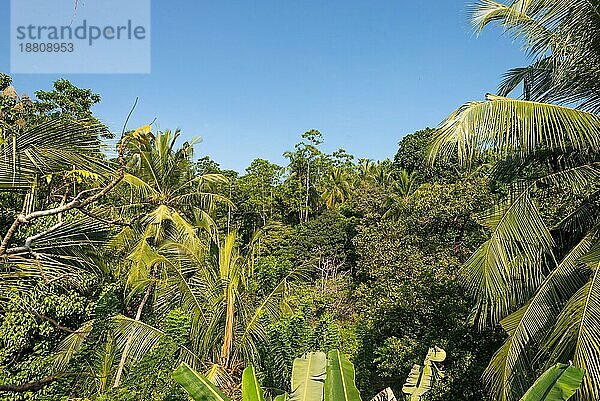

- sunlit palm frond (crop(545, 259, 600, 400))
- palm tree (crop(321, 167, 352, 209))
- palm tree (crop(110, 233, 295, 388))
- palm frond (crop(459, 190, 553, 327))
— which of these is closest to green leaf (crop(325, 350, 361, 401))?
sunlit palm frond (crop(545, 259, 600, 400))

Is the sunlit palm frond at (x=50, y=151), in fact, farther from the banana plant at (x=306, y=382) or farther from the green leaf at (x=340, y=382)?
the green leaf at (x=340, y=382)

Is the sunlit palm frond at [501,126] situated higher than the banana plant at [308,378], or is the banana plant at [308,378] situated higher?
the sunlit palm frond at [501,126]

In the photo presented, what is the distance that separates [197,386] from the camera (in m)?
2.60

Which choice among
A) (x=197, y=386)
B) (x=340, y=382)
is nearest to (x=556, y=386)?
(x=340, y=382)

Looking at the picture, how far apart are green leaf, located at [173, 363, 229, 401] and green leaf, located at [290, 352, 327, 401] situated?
0.51 m

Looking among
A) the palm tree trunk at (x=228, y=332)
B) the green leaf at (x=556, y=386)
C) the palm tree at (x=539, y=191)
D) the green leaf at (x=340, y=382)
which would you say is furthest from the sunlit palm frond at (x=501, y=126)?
the palm tree trunk at (x=228, y=332)

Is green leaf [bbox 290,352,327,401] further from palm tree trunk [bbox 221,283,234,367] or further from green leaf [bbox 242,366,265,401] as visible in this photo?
palm tree trunk [bbox 221,283,234,367]

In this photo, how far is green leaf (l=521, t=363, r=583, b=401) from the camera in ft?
7.91

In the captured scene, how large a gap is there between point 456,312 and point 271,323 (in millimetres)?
3863

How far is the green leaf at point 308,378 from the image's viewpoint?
2.93 meters

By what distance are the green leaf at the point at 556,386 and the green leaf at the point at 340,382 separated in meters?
0.78

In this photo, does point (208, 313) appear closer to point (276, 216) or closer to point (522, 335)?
point (522, 335)

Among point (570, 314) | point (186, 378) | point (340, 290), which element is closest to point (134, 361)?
point (186, 378)

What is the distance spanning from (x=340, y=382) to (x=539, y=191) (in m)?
4.59
